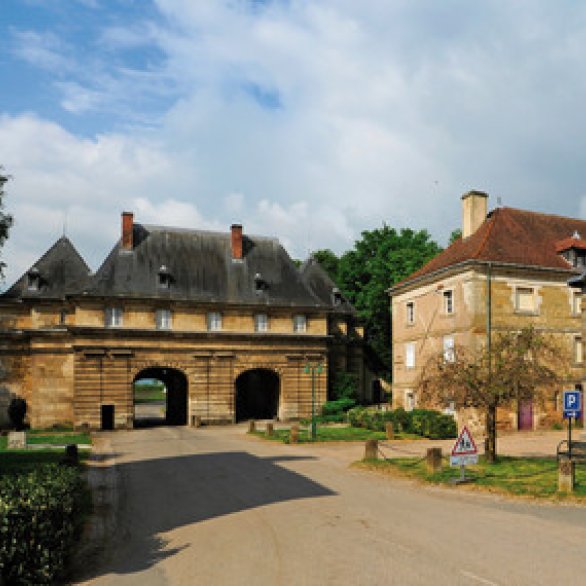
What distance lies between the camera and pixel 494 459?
1786 centimetres

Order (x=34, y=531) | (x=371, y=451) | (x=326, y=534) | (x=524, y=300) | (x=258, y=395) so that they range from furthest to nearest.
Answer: (x=258, y=395) < (x=524, y=300) < (x=371, y=451) < (x=326, y=534) < (x=34, y=531)

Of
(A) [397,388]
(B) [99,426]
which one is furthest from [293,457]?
(B) [99,426]

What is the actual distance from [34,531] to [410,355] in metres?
27.5

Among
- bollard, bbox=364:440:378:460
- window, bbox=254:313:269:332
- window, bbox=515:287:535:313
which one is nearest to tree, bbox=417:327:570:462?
bollard, bbox=364:440:378:460

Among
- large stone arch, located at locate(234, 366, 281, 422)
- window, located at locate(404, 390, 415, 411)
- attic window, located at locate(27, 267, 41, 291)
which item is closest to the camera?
window, located at locate(404, 390, 415, 411)

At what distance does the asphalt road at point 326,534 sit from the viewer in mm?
8125

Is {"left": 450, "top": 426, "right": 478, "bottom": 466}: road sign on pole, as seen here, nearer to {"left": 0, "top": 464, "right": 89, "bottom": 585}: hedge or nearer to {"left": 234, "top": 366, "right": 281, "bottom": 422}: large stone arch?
{"left": 0, "top": 464, "right": 89, "bottom": 585}: hedge

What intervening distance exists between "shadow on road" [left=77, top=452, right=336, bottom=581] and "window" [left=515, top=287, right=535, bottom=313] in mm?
14612

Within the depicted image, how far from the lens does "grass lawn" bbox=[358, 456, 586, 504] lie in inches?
536

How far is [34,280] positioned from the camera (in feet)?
126

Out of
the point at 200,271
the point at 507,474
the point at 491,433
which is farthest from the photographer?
the point at 200,271

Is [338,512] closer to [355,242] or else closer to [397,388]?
[397,388]

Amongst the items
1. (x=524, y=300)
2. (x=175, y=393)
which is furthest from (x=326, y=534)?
(x=175, y=393)

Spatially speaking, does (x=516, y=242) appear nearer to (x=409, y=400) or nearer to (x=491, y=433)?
(x=409, y=400)
